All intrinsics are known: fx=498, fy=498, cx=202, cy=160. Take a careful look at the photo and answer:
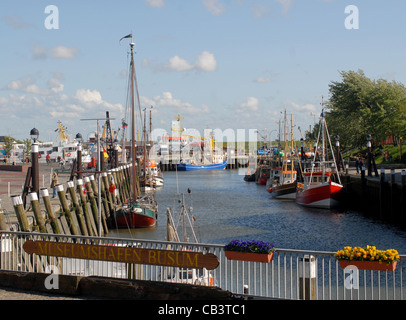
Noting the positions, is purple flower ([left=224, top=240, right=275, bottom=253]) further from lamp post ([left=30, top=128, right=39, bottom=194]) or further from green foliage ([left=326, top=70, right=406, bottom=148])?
green foliage ([left=326, top=70, right=406, bottom=148])

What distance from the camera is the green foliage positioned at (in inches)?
3174

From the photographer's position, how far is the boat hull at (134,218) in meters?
40.9

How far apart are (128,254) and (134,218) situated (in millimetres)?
28908

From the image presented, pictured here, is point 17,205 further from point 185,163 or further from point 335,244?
point 185,163

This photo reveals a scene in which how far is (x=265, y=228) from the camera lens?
44.3 metres

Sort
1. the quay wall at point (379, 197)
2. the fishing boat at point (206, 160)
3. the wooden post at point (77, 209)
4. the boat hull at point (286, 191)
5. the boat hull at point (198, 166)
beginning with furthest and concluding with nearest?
the fishing boat at point (206, 160) → the boat hull at point (198, 166) → the boat hull at point (286, 191) → the quay wall at point (379, 197) → the wooden post at point (77, 209)

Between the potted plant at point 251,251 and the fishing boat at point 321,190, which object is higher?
the potted plant at point 251,251

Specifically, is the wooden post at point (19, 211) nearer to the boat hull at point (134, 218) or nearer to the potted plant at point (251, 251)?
the potted plant at point (251, 251)

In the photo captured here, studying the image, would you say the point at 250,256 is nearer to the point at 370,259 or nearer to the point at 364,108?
the point at 370,259

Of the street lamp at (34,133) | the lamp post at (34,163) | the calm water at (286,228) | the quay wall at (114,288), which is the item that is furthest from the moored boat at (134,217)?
the quay wall at (114,288)

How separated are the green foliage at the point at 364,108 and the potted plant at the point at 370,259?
228 feet

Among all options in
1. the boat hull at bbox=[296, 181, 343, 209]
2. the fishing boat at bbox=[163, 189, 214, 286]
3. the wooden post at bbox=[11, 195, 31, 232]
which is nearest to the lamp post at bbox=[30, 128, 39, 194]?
the wooden post at bbox=[11, 195, 31, 232]

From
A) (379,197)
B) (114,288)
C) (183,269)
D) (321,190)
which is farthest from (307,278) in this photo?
(321,190)
